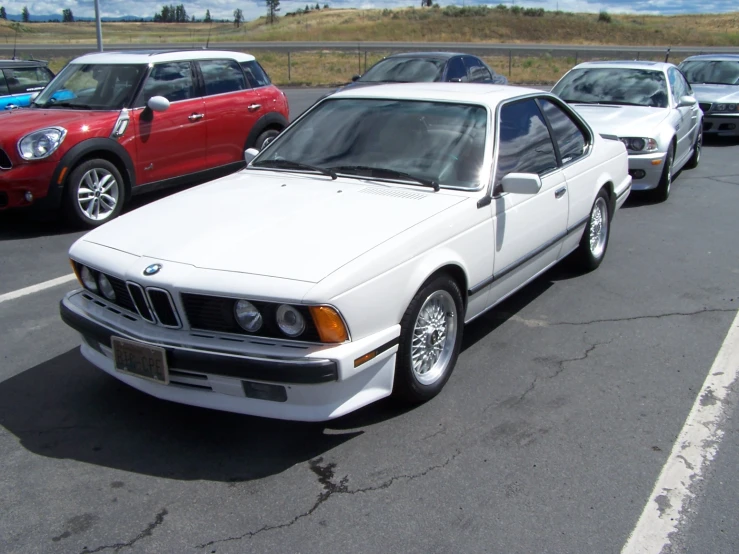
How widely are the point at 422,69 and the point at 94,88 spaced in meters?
6.24

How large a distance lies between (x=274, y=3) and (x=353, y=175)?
288 ft

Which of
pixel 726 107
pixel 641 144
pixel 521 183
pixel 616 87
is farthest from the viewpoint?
pixel 726 107

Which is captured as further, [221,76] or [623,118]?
[221,76]

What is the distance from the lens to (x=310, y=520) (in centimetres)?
296

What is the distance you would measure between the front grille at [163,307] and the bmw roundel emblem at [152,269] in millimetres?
77

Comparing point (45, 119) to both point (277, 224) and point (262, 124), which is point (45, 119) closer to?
point (262, 124)

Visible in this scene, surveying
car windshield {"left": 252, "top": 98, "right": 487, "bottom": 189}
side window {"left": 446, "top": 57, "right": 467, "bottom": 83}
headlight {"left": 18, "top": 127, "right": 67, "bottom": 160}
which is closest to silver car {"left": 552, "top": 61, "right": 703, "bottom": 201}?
side window {"left": 446, "top": 57, "right": 467, "bottom": 83}

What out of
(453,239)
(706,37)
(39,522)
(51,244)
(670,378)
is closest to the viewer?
(39,522)

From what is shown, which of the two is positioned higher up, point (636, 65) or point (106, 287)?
point (636, 65)

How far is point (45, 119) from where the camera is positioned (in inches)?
290

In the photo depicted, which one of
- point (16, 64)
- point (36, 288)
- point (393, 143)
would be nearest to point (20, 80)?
point (16, 64)

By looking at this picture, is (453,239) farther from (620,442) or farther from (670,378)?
(670,378)

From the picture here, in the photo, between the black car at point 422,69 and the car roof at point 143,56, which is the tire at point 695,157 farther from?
the car roof at point 143,56

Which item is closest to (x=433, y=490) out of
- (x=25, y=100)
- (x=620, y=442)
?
(x=620, y=442)
